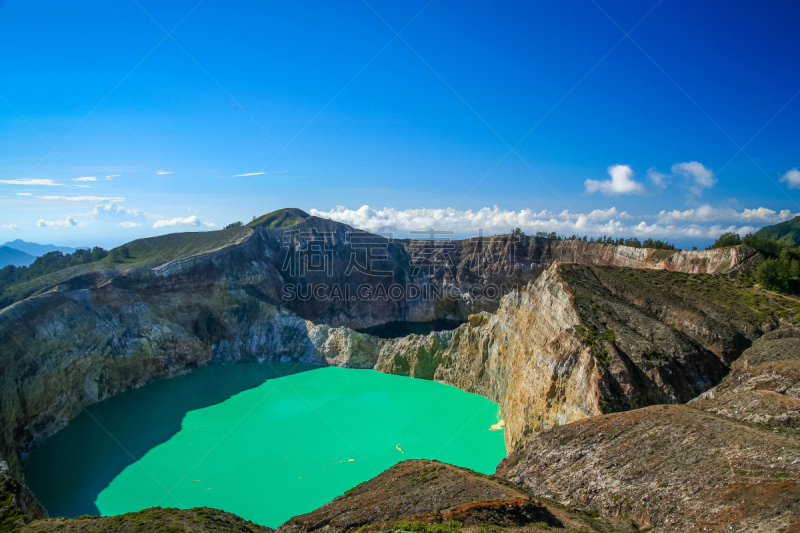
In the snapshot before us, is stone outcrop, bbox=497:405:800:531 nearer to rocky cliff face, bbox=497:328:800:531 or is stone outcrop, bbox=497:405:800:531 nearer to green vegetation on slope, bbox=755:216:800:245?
rocky cliff face, bbox=497:328:800:531

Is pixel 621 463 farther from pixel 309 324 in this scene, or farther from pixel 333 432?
pixel 309 324

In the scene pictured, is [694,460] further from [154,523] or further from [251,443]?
[251,443]

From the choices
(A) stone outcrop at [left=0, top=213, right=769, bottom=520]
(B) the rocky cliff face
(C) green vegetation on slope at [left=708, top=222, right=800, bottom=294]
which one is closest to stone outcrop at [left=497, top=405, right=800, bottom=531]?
(B) the rocky cliff face

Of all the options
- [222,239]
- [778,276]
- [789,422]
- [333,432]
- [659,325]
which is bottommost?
[333,432]

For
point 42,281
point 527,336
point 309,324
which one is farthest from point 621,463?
point 42,281

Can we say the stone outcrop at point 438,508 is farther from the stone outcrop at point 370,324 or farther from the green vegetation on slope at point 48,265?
the green vegetation on slope at point 48,265
